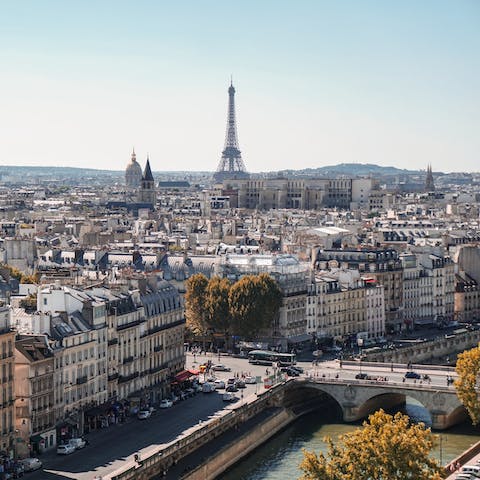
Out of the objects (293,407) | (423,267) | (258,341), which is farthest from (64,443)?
(423,267)

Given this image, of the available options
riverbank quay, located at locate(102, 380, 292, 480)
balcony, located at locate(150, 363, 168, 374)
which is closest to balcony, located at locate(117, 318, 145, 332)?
balcony, located at locate(150, 363, 168, 374)

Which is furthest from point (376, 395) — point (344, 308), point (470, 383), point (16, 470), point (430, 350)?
point (16, 470)

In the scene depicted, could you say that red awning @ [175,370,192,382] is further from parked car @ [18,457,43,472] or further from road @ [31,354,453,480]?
parked car @ [18,457,43,472]

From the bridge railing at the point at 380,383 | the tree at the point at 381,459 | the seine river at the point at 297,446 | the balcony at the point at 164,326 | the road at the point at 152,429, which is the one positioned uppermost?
the balcony at the point at 164,326

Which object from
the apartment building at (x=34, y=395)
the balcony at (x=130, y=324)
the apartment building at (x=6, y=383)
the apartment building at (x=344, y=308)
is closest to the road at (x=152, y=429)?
the apartment building at (x=34, y=395)

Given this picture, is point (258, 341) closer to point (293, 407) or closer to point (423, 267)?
point (293, 407)

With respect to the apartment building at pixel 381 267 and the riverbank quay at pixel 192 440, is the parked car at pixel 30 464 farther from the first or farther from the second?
the apartment building at pixel 381 267

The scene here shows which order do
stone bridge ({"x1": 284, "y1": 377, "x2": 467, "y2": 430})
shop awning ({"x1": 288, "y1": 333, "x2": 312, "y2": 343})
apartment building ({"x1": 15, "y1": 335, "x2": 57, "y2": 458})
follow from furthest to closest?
shop awning ({"x1": 288, "y1": 333, "x2": 312, "y2": 343}) < stone bridge ({"x1": 284, "y1": 377, "x2": 467, "y2": 430}) < apartment building ({"x1": 15, "y1": 335, "x2": 57, "y2": 458})
